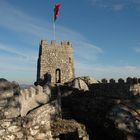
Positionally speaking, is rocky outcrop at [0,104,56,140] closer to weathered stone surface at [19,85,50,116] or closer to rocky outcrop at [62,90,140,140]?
weathered stone surface at [19,85,50,116]

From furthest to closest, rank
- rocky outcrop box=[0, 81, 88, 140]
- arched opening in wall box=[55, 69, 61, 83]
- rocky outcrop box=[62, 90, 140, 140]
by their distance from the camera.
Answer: arched opening in wall box=[55, 69, 61, 83] < rocky outcrop box=[62, 90, 140, 140] < rocky outcrop box=[0, 81, 88, 140]

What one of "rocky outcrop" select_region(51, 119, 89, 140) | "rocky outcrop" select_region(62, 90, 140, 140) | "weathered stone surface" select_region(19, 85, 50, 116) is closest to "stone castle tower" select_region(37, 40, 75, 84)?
"rocky outcrop" select_region(62, 90, 140, 140)

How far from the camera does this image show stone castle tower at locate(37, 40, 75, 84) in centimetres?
3812

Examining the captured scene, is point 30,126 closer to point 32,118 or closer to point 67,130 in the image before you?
point 32,118

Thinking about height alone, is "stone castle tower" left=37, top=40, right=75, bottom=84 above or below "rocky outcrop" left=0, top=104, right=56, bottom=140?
above

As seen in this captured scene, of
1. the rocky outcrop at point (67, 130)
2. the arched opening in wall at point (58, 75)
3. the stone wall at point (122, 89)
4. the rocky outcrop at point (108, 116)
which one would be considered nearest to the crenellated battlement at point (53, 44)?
the arched opening in wall at point (58, 75)

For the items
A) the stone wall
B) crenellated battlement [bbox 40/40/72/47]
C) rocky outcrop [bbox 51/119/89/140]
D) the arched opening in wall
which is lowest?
rocky outcrop [bbox 51/119/89/140]

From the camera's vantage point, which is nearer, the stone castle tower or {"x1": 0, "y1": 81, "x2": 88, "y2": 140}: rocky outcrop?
{"x1": 0, "y1": 81, "x2": 88, "y2": 140}: rocky outcrop

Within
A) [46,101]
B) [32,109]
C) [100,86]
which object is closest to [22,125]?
[32,109]

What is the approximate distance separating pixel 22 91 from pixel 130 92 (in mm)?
9980

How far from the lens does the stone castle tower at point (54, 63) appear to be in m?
38.1

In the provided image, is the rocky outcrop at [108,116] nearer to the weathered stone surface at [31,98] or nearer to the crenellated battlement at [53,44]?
the weathered stone surface at [31,98]

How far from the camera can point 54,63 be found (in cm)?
3844

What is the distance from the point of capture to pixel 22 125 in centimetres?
800
